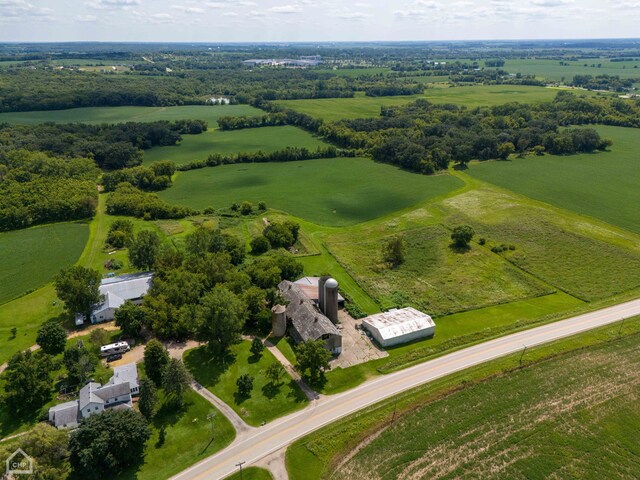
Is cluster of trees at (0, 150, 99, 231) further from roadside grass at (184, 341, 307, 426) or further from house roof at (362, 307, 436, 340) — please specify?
house roof at (362, 307, 436, 340)

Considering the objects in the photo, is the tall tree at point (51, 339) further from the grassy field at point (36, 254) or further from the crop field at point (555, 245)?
the crop field at point (555, 245)

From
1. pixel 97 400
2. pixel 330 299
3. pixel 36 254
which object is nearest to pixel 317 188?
pixel 330 299

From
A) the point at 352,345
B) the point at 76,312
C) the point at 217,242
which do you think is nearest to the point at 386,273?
the point at 352,345

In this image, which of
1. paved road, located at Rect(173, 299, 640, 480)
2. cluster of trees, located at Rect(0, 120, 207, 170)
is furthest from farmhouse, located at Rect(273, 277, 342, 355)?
cluster of trees, located at Rect(0, 120, 207, 170)

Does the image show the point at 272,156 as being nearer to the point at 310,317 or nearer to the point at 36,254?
the point at 36,254

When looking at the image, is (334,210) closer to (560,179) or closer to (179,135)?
(560,179)

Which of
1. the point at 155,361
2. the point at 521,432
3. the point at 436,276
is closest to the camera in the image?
the point at 521,432
